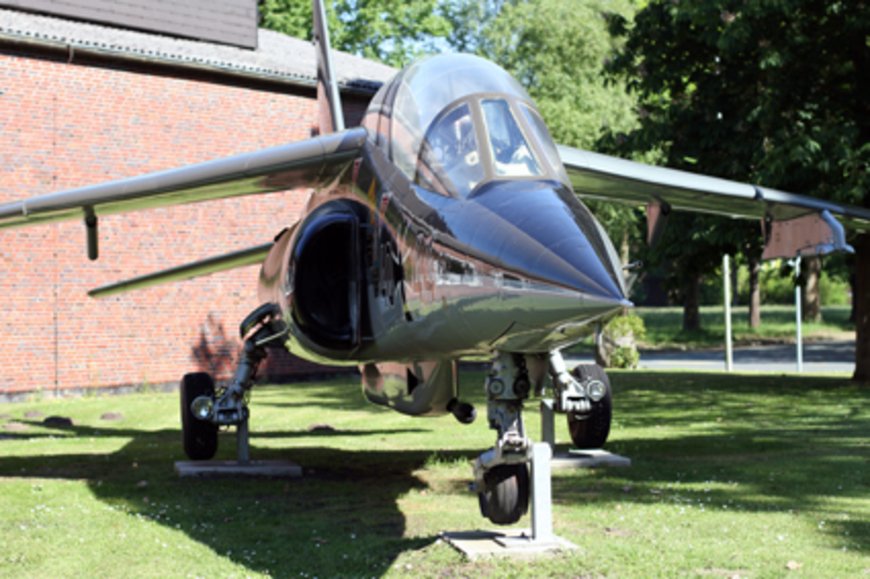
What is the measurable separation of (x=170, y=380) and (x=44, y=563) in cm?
1589

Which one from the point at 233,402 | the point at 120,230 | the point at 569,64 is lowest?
the point at 233,402

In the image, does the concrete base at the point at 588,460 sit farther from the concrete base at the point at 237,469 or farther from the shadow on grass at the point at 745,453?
the concrete base at the point at 237,469

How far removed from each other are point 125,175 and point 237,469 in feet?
41.6

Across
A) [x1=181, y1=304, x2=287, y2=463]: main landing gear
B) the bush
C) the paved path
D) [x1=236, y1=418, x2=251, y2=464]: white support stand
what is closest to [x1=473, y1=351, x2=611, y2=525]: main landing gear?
[x1=181, y1=304, x2=287, y2=463]: main landing gear

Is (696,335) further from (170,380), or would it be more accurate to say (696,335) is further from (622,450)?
(622,450)

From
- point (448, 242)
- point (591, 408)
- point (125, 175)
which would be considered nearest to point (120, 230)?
point (125, 175)

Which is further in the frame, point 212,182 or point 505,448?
point 212,182

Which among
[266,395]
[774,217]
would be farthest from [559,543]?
[266,395]

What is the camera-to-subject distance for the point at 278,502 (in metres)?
8.75

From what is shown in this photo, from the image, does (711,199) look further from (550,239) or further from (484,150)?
(550,239)

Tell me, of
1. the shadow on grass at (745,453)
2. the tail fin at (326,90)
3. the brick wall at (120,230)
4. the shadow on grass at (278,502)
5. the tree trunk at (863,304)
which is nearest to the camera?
the shadow on grass at (278,502)

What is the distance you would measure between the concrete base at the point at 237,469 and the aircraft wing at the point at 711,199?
4000 mm

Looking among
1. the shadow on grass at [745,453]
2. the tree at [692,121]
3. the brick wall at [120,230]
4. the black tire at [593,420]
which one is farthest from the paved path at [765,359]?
the black tire at [593,420]

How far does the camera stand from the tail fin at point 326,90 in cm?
1263
